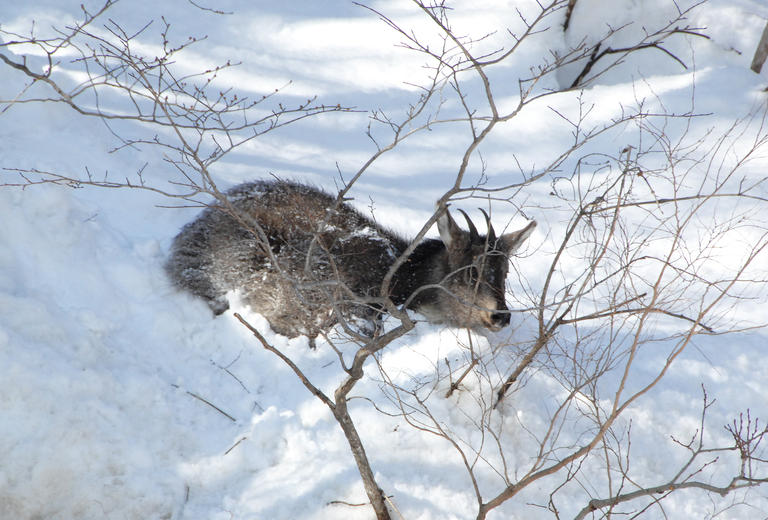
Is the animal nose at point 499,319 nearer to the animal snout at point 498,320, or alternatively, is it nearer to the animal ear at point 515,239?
the animal snout at point 498,320

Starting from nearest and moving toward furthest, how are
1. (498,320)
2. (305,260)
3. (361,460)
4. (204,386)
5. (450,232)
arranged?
(361,460) < (204,386) < (305,260) < (498,320) < (450,232)

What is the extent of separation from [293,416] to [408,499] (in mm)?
1048

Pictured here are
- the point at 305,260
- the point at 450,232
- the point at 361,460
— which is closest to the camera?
the point at 361,460

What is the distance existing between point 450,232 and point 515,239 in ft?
2.05

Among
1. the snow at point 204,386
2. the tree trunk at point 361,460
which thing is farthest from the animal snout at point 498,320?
the tree trunk at point 361,460

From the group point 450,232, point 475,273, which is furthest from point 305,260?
point 475,273

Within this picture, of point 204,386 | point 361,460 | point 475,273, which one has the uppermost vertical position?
point 475,273

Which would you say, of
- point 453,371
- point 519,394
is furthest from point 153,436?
point 519,394

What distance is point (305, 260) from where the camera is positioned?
4914mm

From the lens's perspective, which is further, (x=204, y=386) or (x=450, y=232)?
(x=450, y=232)

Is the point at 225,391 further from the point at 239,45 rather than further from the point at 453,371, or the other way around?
the point at 239,45

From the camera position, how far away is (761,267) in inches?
252

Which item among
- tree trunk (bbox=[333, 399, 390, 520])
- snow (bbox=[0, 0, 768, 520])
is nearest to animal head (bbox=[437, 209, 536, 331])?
snow (bbox=[0, 0, 768, 520])

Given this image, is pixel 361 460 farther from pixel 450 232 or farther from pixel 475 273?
pixel 450 232
